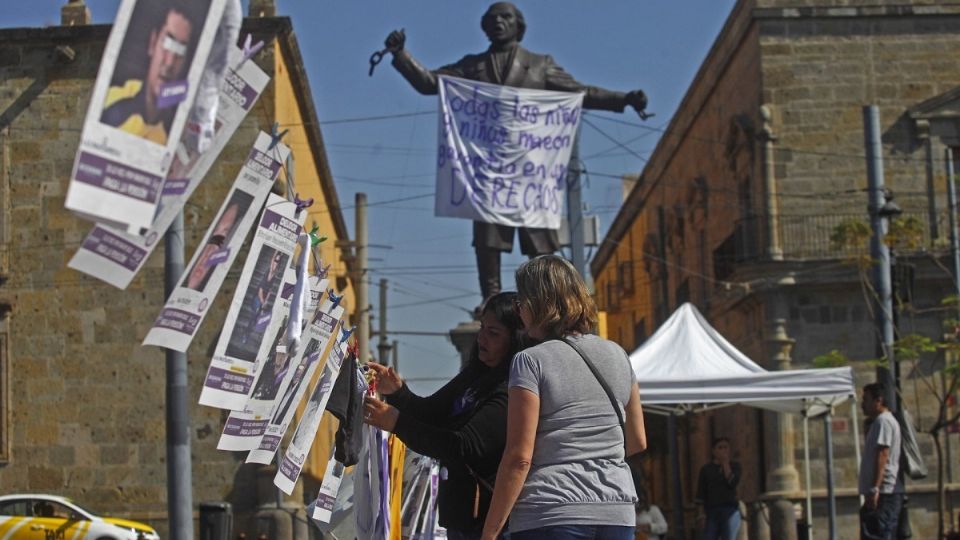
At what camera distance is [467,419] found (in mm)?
6133

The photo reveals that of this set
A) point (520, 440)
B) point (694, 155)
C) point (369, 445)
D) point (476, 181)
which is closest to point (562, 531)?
point (520, 440)

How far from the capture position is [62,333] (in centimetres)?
2366

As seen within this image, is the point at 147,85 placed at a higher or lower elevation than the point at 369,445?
higher

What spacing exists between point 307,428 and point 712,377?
9.41m

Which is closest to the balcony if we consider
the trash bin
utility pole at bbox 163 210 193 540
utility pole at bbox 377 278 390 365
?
the trash bin

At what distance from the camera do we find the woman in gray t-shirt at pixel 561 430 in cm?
500

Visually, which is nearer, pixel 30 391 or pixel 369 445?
pixel 369 445

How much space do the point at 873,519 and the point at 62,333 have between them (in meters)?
14.6

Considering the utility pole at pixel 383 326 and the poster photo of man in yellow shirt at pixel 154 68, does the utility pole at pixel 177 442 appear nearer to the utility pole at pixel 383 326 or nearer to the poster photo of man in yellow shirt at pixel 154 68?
A: the poster photo of man in yellow shirt at pixel 154 68

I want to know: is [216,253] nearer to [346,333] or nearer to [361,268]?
[346,333]

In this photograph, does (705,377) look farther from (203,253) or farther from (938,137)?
(938,137)

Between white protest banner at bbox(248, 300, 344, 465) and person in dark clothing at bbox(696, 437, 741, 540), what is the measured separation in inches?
329

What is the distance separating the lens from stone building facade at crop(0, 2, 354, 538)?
23.1 metres

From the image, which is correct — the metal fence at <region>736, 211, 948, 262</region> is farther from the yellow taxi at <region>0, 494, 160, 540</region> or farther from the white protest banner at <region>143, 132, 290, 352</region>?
the white protest banner at <region>143, 132, 290, 352</region>
